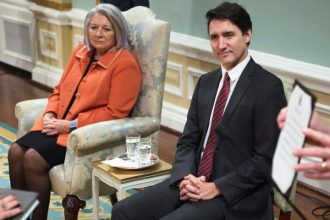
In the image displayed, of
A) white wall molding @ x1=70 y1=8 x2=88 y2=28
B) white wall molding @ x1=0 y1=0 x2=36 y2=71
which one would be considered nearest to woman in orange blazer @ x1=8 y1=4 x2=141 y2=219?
white wall molding @ x1=70 y1=8 x2=88 y2=28

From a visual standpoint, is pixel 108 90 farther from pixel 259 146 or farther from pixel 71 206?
pixel 259 146

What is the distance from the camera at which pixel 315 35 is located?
322 cm

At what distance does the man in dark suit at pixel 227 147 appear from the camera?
6.50 feet

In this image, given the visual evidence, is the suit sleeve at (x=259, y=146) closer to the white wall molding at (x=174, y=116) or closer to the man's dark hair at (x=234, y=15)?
the man's dark hair at (x=234, y=15)

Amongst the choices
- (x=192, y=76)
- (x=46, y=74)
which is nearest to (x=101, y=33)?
(x=192, y=76)

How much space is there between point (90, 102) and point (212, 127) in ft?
2.57

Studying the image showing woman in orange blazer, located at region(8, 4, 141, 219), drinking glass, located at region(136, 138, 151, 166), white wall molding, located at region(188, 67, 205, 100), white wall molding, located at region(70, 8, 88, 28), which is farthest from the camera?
white wall molding, located at region(70, 8, 88, 28)

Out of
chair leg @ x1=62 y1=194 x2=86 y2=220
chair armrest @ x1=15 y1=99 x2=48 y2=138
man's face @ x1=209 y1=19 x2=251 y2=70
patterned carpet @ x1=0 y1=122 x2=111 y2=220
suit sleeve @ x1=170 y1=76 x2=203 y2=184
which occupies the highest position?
man's face @ x1=209 y1=19 x2=251 y2=70

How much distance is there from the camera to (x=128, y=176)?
7.50ft

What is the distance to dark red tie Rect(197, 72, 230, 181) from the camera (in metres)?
2.11

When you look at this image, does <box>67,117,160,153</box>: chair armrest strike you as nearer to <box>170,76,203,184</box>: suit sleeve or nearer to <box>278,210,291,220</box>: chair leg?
<box>170,76,203,184</box>: suit sleeve

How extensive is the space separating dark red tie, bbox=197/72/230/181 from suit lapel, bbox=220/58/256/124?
0.15 ft

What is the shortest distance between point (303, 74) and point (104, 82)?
129cm

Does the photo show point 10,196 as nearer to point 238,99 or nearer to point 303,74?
point 238,99
